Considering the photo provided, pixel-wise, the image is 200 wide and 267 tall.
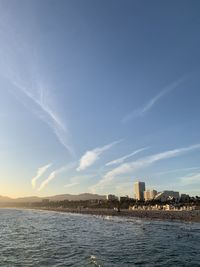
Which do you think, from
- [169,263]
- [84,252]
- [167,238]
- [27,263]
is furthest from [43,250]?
[167,238]

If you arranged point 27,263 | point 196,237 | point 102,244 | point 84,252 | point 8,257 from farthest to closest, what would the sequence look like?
point 196,237
point 102,244
point 84,252
point 8,257
point 27,263

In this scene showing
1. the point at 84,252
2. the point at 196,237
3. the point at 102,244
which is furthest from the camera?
the point at 196,237

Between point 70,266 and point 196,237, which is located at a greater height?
point 196,237

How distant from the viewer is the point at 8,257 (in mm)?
39719

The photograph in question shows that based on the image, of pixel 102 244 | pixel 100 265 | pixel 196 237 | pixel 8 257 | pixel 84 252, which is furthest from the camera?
pixel 196 237

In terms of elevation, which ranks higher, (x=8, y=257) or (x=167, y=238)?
(x=167, y=238)

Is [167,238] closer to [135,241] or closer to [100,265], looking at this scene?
[135,241]

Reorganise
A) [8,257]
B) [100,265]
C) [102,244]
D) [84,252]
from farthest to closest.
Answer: [102,244] → [84,252] → [8,257] → [100,265]

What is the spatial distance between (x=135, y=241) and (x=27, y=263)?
72.1ft

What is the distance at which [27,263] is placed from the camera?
35750mm

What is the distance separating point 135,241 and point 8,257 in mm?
21052

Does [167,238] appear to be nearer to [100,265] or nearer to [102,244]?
[102,244]

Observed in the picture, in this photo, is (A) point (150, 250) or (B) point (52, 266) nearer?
(B) point (52, 266)

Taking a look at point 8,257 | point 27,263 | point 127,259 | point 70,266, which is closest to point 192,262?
point 127,259
